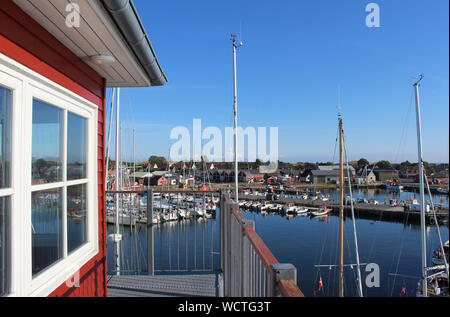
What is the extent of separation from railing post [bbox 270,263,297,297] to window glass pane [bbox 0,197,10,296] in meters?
1.36

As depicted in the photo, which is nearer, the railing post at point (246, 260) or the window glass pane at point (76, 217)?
the railing post at point (246, 260)

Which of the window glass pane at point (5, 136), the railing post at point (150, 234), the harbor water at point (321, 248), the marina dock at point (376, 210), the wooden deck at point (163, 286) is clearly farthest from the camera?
the marina dock at point (376, 210)

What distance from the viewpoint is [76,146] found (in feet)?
7.40

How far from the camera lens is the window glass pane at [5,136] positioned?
1.36 metres

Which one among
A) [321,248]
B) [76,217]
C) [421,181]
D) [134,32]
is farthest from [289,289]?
[321,248]

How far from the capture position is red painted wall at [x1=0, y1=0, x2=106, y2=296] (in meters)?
1.43

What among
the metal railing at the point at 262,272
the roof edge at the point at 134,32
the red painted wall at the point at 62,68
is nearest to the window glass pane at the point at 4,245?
the red painted wall at the point at 62,68

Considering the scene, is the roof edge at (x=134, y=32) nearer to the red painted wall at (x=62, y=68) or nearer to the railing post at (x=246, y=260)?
the red painted wall at (x=62, y=68)

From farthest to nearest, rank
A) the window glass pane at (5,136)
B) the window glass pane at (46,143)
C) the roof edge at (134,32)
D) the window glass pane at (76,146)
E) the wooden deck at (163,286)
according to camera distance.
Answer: the wooden deck at (163,286), the window glass pane at (76,146), the window glass pane at (46,143), the roof edge at (134,32), the window glass pane at (5,136)

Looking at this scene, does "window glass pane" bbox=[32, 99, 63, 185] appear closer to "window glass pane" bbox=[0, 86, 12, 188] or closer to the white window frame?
the white window frame

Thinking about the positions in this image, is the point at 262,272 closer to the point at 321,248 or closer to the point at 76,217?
the point at 76,217

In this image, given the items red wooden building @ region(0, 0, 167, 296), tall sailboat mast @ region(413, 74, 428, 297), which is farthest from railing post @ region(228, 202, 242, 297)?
tall sailboat mast @ region(413, 74, 428, 297)

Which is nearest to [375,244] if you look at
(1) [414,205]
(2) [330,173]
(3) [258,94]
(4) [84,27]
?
(1) [414,205]
